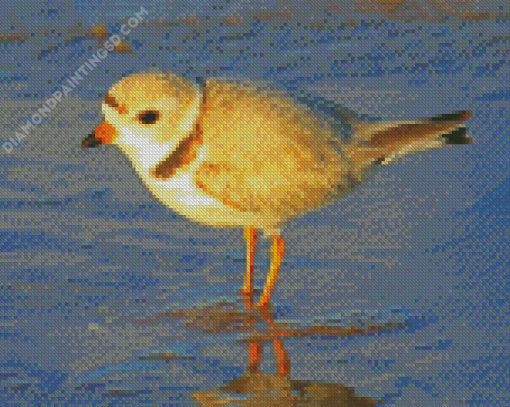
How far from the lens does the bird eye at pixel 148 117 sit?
6.40 metres

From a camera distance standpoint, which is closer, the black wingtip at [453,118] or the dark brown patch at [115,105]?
the dark brown patch at [115,105]

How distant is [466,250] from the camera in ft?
23.4

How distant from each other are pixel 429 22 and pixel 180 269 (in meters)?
5.98

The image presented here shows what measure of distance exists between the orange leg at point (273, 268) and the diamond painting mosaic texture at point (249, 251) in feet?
0.04

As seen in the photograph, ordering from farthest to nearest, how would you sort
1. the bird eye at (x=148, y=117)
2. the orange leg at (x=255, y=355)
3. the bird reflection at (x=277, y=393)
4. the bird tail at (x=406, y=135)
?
the bird tail at (x=406, y=135) → the bird eye at (x=148, y=117) → the orange leg at (x=255, y=355) → the bird reflection at (x=277, y=393)

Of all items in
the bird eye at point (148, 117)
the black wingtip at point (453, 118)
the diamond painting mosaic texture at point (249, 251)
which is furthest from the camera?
the black wingtip at point (453, 118)

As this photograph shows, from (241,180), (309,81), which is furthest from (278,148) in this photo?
(309,81)

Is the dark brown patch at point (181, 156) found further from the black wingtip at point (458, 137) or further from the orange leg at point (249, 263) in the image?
the black wingtip at point (458, 137)

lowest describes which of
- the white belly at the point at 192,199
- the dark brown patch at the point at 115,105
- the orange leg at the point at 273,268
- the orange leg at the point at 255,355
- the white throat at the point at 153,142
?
the orange leg at the point at 255,355

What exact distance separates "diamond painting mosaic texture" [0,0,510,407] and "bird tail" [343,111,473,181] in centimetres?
1

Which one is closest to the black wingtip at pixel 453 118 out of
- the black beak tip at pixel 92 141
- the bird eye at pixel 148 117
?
the bird eye at pixel 148 117

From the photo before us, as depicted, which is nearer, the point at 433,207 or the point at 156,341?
the point at 156,341

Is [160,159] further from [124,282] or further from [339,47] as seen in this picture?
[339,47]

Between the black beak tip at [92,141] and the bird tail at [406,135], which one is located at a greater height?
the black beak tip at [92,141]
